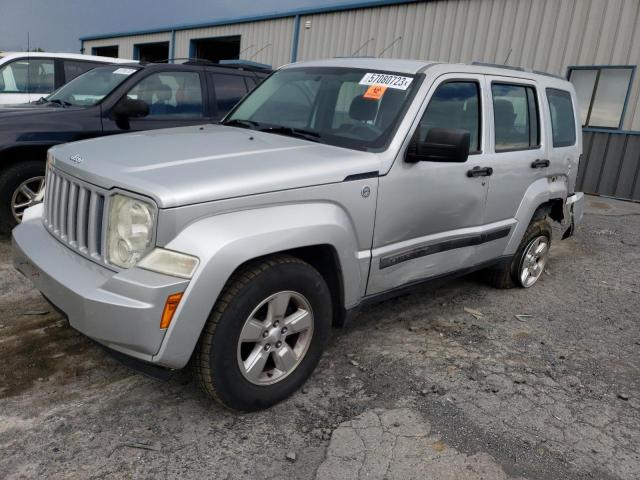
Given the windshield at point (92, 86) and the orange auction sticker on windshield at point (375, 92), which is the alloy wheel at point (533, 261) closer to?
the orange auction sticker on windshield at point (375, 92)

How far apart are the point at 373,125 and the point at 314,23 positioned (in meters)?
12.3

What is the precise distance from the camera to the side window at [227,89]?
20.1ft

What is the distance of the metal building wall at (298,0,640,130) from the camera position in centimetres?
985

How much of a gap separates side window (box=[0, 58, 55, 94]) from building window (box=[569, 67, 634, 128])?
918 centimetres

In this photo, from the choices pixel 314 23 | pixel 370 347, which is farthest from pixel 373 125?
pixel 314 23

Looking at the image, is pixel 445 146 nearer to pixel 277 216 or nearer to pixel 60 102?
pixel 277 216

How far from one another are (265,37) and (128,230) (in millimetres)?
14984

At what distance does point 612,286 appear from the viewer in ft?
17.9

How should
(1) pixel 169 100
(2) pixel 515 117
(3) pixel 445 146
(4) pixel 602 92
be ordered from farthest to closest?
(4) pixel 602 92, (1) pixel 169 100, (2) pixel 515 117, (3) pixel 445 146

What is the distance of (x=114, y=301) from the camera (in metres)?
2.30

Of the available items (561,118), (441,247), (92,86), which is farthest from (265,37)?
(441,247)

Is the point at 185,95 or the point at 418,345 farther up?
the point at 185,95

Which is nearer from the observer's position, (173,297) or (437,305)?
(173,297)

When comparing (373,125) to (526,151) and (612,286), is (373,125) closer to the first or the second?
(526,151)
